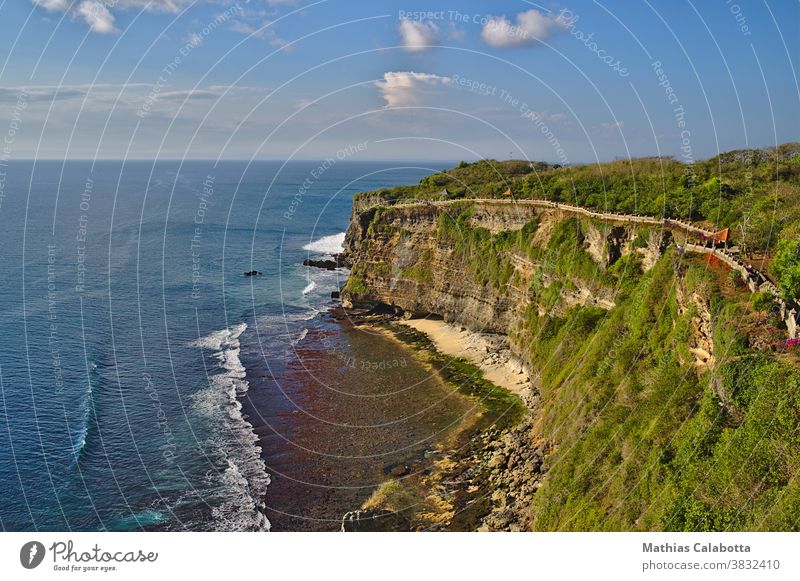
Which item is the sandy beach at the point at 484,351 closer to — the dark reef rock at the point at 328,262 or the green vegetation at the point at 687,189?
the green vegetation at the point at 687,189

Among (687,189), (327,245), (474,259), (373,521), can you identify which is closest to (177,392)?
(373,521)

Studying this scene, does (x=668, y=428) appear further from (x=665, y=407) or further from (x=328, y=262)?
(x=328, y=262)

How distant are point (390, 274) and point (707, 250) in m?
48.9

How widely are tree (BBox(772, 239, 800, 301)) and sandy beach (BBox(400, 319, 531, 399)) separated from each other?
25594 millimetres

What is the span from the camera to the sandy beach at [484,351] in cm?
6003

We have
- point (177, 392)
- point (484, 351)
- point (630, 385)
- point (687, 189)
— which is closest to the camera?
point (630, 385)

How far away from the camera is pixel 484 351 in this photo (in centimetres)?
6812

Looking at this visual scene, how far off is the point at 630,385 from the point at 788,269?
451 inches

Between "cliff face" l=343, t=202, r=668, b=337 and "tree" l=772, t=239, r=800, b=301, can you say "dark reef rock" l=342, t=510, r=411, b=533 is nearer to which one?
"tree" l=772, t=239, r=800, b=301

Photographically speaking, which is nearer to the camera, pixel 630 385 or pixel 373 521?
pixel 630 385

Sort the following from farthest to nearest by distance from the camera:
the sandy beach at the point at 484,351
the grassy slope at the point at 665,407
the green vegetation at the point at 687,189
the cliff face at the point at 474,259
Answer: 1. the sandy beach at the point at 484,351
2. the cliff face at the point at 474,259
3. the green vegetation at the point at 687,189
4. the grassy slope at the point at 665,407

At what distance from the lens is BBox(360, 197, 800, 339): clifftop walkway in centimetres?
3098

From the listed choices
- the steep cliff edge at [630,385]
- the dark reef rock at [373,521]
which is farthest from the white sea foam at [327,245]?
the dark reef rock at [373,521]

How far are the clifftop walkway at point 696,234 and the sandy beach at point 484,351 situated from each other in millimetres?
15787
